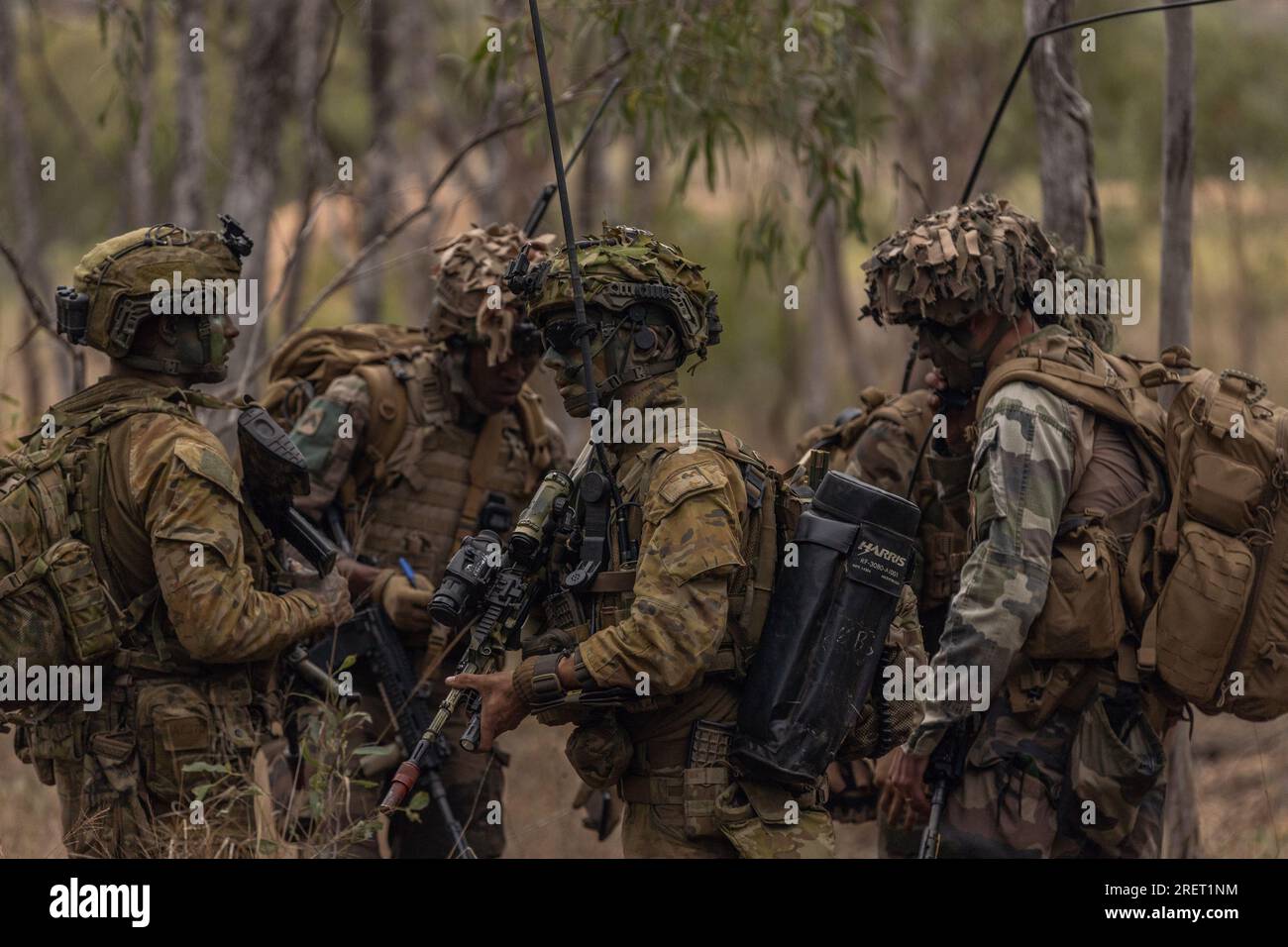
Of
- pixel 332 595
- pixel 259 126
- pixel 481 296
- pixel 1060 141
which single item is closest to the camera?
pixel 332 595

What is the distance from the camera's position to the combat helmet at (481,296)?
5.93m

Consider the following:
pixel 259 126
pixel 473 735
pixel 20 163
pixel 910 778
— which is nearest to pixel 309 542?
pixel 473 735

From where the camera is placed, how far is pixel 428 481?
244 inches

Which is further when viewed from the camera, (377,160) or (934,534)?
(377,160)

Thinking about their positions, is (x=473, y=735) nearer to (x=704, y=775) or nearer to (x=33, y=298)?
(x=704, y=775)

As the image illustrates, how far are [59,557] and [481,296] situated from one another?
6.64 feet

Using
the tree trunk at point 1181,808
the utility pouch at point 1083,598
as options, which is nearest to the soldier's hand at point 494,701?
the utility pouch at point 1083,598

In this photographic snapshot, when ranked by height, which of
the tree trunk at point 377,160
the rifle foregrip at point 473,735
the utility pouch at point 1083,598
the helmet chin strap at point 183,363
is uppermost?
the tree trunk at point 377,160

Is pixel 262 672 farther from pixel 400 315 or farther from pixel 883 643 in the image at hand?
pixel 400 315

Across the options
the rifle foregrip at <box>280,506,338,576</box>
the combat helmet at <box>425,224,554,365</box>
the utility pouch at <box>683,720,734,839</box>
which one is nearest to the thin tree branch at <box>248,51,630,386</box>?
the combat helmet at <box>425,224,554,365</box>

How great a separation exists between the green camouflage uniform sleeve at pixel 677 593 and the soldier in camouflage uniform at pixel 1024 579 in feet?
3.52

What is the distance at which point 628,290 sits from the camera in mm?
4332

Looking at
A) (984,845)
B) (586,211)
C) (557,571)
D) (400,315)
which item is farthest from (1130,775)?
(400,315)

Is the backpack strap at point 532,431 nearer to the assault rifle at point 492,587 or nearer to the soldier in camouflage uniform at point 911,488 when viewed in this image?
the soldier in camouflage uniform at point 911,488
